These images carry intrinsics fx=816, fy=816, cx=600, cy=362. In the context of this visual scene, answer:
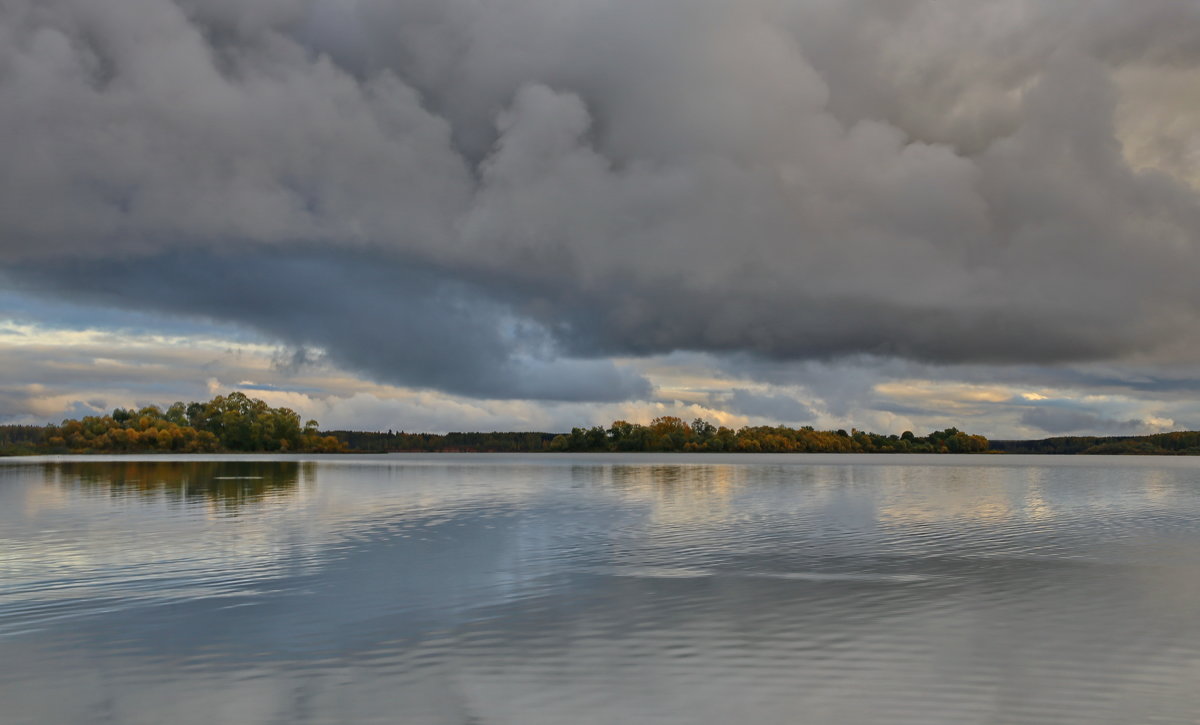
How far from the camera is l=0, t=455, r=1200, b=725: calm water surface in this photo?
42.7 feet

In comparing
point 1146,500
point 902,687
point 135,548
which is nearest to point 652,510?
point 135,548

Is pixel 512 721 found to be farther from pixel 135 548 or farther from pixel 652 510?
pixel 652 510

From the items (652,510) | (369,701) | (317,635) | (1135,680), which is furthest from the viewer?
(652,510)

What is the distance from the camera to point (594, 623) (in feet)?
60.1

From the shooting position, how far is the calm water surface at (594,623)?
42.7ft

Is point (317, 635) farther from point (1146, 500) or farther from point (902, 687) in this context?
point (1146, 500)

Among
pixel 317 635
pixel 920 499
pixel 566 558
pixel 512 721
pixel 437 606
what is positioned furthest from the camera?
pixel 920 499

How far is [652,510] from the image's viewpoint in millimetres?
47281

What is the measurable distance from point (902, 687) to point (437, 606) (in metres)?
11.2

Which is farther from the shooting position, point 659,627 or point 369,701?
point 659,627

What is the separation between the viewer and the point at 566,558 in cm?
2841

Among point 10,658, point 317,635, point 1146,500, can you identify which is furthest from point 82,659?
point 1146,500

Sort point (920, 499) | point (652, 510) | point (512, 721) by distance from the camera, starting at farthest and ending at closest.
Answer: point (920, 499)
point (652, 510)
point (512, 721)

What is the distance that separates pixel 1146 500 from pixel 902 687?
56897 mm
